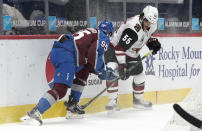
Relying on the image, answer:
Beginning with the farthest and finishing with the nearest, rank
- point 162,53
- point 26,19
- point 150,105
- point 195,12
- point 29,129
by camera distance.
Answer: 1. point 195,12
2. point 162,53
3. point 150,105
4. point 26,19
5. point 29,129

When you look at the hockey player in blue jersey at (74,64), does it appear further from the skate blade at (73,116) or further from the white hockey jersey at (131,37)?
the white hockey jersey at (131,37)

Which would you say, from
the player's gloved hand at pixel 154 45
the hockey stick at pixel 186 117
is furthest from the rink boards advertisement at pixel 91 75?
the hockey stick at pixel 186 117

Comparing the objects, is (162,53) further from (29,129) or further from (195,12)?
(29,129)

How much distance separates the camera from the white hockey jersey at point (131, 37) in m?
4.40

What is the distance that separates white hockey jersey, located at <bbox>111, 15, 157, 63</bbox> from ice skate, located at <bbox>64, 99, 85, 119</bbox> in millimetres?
742

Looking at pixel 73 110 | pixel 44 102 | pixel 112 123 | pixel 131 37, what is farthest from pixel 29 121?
pixel 131 37

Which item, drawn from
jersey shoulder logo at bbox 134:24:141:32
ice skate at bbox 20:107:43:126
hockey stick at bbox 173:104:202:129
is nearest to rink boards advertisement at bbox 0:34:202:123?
ice skate at bbox 20:107:43:126

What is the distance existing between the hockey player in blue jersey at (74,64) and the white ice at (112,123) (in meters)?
0.12

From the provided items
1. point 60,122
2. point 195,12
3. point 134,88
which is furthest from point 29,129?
point 195,12

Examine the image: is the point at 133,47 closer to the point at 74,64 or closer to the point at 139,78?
the point at 139,78

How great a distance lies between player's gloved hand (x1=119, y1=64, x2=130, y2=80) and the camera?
4547 mm

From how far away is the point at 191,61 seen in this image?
5.43 meters

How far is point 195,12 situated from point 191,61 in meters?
0.84

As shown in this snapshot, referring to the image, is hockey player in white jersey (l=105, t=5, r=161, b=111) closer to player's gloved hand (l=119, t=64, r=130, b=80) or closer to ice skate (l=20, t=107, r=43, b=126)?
player's gloved hand (l=119, t=64, r=130, b=80)
